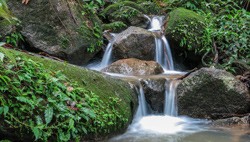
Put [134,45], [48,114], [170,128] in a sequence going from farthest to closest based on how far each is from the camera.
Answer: [134,45] < [170,128] < [48,114]

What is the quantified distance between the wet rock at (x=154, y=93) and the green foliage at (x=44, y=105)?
2.30 m

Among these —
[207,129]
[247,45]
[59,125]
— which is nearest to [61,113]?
[59,125]

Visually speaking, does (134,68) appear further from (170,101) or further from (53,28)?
(53,28)

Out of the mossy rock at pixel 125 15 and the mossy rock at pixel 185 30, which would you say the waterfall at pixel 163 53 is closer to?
the mossy rock at pixel 185 30

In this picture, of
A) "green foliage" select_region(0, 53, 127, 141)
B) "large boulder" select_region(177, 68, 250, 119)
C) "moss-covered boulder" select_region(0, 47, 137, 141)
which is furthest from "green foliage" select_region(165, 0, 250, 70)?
"green foliage" select_region(0, 53, 127, 141)

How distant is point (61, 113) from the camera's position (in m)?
3.15

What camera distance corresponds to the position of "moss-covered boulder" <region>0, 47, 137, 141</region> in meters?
2.89

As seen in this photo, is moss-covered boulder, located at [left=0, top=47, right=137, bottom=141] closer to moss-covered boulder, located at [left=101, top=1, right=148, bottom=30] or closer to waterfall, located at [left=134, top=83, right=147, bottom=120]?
waterfall, located at [left=134, top=83, right=147, bottom=120]

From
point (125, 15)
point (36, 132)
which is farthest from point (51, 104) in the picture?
point (125, 15)

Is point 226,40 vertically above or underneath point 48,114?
above

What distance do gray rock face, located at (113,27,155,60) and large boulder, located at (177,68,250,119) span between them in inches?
109

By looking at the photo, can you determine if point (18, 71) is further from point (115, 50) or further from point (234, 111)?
point (115, 50)

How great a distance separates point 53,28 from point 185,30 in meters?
4.08

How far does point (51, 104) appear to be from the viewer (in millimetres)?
3141
